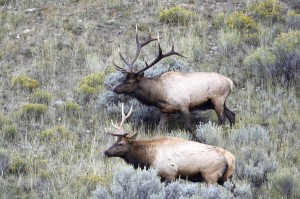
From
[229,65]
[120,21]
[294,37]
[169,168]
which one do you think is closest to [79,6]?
[120,21]

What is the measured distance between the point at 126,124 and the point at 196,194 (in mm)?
4189

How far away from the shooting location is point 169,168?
401 inches

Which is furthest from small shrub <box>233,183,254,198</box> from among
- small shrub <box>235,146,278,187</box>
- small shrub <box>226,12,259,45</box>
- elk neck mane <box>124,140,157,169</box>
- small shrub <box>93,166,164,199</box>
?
small shrub <box>226,12,259,45</box>

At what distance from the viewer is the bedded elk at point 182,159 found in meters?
10.0

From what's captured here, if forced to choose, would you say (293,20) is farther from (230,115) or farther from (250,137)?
(250,137)

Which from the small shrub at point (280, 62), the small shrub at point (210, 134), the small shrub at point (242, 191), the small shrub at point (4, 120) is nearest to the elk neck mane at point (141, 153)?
the small shrub at point (242, 191)

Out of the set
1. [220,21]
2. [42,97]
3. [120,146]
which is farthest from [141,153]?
[220,21]

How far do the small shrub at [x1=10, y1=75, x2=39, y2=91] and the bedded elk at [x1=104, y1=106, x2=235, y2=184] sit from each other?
5.15 metres

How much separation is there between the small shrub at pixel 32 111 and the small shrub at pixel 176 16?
554 cm

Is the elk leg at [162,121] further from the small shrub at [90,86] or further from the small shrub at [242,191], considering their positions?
the small shrub at [242,191]

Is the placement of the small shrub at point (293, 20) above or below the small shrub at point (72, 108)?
above

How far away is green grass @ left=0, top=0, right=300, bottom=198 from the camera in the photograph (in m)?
11.1

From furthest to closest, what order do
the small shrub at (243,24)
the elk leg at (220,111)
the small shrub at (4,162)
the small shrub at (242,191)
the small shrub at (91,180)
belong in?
the small shrub at (243,24) < the elk leg at (220,111) < the small shrub at (4,162) < the small shrub at (91,180) < the small shrub at (242,191)

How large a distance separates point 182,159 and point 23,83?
6.14 m
